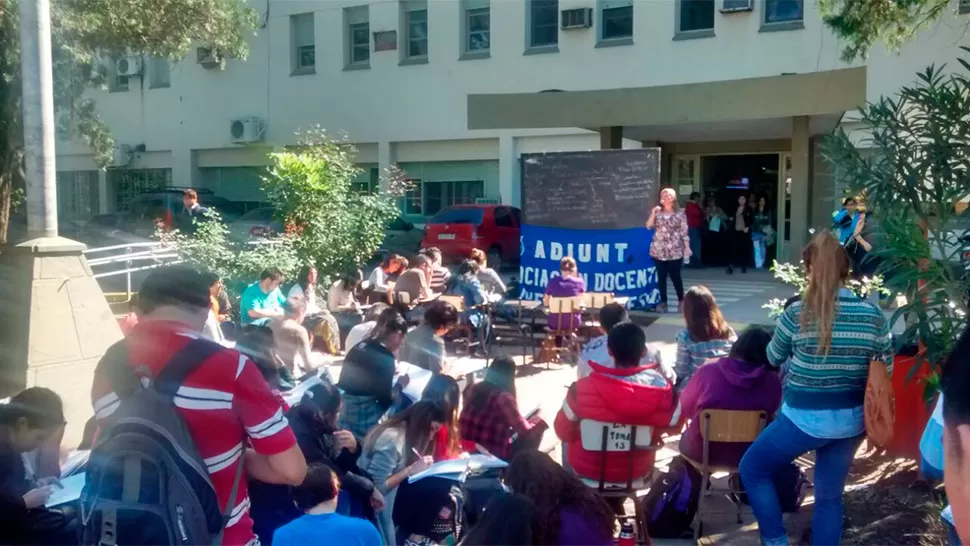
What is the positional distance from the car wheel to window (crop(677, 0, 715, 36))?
6404mm

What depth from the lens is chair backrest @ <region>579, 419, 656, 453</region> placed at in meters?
4.64

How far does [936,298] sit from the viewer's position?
166 inches

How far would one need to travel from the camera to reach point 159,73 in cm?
2909

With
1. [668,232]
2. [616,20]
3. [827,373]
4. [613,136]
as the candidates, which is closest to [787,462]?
[827,373]

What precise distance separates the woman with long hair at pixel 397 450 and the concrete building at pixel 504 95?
10.7 meters

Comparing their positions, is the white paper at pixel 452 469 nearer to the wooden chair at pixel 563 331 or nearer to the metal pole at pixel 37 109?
the metal pole at pixel 37 109

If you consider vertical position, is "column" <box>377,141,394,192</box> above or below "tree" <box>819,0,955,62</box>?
below

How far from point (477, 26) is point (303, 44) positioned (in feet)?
19.2

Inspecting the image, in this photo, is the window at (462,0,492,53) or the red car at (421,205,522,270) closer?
the red car at (421,205,522,270)

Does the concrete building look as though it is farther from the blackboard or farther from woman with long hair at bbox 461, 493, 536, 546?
woman with long hair at bbox 461, 493, 536, 546

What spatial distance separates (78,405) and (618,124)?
10643 millimetres

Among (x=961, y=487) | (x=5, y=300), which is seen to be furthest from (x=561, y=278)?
(x=961, y=487)

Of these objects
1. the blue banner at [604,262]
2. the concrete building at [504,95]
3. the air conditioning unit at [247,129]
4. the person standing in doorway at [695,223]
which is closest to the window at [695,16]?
the concrete building at [504,95]

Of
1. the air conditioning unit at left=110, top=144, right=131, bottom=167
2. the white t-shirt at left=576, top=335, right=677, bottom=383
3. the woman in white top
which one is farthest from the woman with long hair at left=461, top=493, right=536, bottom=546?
the air conditioning unit at left=110, top=144, right=131, bottom=167
